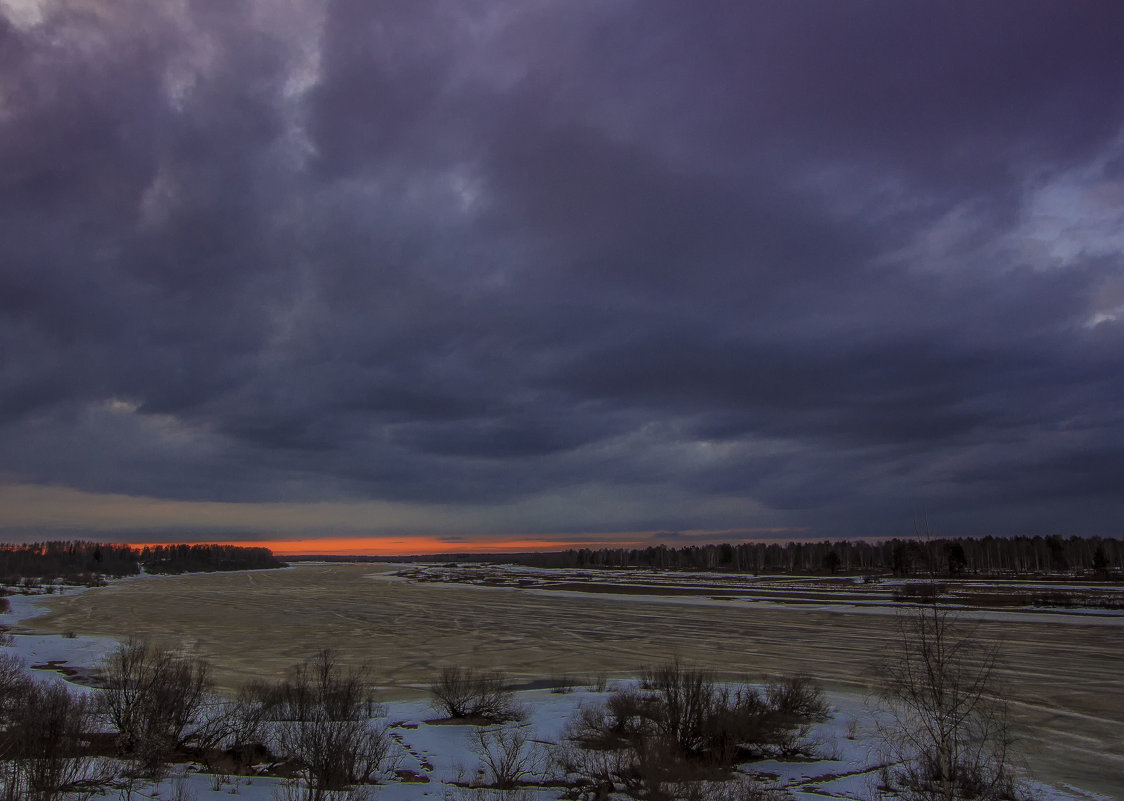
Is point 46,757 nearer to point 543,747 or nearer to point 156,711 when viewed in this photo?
point 156,711

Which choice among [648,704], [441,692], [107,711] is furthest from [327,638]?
[648,704]

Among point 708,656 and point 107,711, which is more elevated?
point 107,711

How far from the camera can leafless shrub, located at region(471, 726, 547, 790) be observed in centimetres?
1160

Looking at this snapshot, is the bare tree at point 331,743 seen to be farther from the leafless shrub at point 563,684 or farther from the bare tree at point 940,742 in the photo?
the bare tree at point 940,742

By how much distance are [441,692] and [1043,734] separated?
1444 centimetres

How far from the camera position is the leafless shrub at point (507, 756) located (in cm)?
1160

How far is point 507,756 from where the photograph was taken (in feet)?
39.7

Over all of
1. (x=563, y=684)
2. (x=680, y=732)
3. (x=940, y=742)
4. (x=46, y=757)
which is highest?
(x=940, y=742)

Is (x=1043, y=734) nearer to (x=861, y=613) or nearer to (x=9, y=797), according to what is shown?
(x=9, y=797)

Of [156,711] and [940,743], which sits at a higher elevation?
[940,743]

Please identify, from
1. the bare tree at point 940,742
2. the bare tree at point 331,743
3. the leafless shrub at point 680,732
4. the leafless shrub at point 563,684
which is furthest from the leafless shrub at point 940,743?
the leafless shrub at point 563,684

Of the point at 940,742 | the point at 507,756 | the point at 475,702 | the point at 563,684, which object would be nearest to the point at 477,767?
the point at 507,756

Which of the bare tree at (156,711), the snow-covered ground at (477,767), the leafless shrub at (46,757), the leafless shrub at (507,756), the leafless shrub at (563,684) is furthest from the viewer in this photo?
the leafless shrub at (563,684)

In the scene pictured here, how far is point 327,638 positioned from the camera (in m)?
34.8
